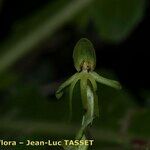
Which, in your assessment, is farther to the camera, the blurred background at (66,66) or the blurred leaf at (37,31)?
the blurred leaf at (37,31)

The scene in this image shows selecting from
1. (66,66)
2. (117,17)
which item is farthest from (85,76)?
(66,66)

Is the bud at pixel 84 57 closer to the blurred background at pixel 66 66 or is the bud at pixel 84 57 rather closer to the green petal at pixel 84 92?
the green petal at pixel 84 92

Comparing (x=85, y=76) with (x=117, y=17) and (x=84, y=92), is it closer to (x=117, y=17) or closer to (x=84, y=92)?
(x=84, y=92)

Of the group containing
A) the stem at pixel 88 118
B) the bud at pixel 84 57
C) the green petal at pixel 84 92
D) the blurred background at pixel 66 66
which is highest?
the blurred background at pixel 66 66

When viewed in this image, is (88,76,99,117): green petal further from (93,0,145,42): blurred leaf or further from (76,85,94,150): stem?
(93,0,145,42): blurred leaf

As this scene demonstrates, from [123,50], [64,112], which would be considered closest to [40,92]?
[64,112]

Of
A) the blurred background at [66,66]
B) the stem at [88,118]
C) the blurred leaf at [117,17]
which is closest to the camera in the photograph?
the stem at [88,118]

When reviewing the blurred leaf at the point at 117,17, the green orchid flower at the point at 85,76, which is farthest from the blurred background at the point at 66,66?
the green orchid flower at the point at 85,76
